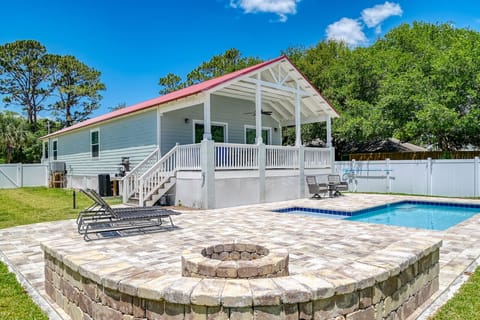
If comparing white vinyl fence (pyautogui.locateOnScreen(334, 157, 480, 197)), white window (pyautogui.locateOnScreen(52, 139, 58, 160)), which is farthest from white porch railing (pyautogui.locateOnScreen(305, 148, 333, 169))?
white window (pyautogui.locateOnScreen(52, 139, 58, 160))

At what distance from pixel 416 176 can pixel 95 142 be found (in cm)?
1648

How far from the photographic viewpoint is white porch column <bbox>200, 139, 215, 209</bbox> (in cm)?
1070

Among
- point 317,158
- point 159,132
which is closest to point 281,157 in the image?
point 317,158

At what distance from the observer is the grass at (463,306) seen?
11.8 ft

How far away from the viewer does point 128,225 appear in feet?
23.7

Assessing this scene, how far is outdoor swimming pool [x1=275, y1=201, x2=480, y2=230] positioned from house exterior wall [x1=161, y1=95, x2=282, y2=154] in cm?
558

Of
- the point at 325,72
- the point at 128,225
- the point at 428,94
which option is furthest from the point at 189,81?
the point at 128,225

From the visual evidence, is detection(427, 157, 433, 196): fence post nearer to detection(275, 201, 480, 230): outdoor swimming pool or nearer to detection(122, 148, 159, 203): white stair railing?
detection(275, 201, 480, 230): outdoor swimming pool

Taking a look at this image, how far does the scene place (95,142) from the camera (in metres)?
18.4

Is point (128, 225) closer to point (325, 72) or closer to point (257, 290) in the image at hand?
point (257, 290)

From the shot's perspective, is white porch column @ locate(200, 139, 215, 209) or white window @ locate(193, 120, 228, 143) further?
white window @ locate(193, 120, 228, 143)

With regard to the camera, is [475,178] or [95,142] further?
[95,142]

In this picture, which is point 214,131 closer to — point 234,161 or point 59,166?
point 234,161

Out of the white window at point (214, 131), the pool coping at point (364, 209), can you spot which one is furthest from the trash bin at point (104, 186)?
the pool coping at point (364, 209)
